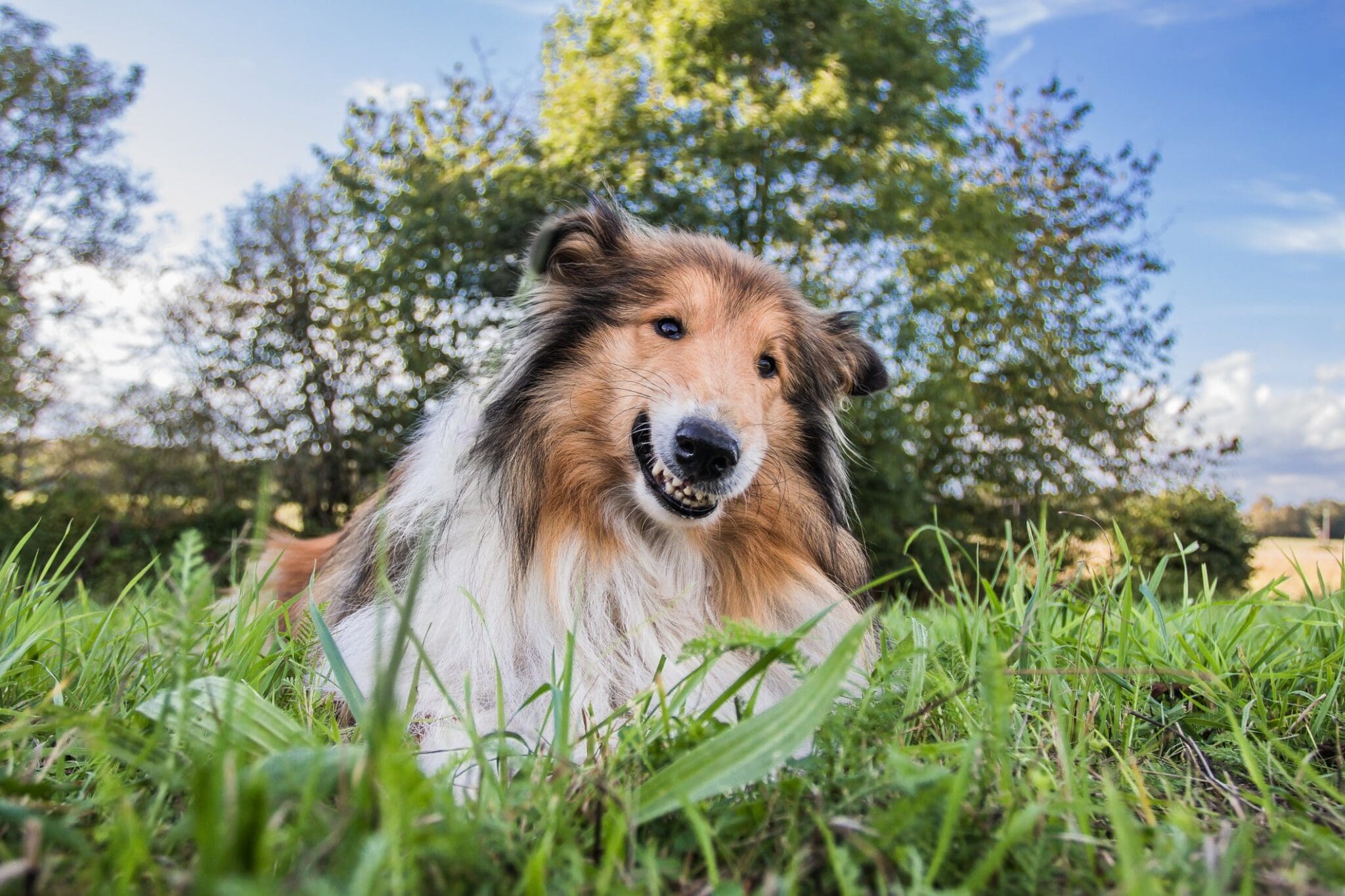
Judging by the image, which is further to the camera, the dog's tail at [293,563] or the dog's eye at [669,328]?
the dog's tail at [293,563]

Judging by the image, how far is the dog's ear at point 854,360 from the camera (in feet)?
Answer: 12.4

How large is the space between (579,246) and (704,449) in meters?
1.20

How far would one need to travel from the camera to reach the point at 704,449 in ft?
8.93

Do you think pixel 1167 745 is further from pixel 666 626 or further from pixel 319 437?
pixel 319 437

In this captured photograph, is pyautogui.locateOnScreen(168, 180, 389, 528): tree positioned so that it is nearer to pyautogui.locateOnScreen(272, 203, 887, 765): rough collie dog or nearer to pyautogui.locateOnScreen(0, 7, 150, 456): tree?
pyautogui.locateOnScreen(0, 7, 150, 456): tree

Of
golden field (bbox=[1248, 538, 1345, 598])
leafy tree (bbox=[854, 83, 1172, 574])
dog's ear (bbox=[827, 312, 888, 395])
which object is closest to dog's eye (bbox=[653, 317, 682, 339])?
dog's ear (bbox=[827, 312, 888, 395])

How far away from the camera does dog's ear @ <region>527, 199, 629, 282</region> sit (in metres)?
3.40

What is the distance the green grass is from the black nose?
35.6 inches

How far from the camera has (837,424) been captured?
3674mm

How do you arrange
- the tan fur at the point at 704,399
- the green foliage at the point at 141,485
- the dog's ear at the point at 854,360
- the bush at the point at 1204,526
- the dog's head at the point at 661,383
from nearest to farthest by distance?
the dog's head at the point at 661,383, the tan fur at the point at 704,399, the dog's ear at the point at 854,360, the green foliage at the point at 141,485, the bush at the point at 1204,526

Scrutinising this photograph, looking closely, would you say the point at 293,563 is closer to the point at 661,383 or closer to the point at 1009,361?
the point at 661,383

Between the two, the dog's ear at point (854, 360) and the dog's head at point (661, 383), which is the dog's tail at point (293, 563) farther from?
the dog's ear at point (854, 360)

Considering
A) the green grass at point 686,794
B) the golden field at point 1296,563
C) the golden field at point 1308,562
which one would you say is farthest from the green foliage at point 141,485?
the golden field at point 1308,562

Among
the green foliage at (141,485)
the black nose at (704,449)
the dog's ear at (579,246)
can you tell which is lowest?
the green foliage at (141,485)
